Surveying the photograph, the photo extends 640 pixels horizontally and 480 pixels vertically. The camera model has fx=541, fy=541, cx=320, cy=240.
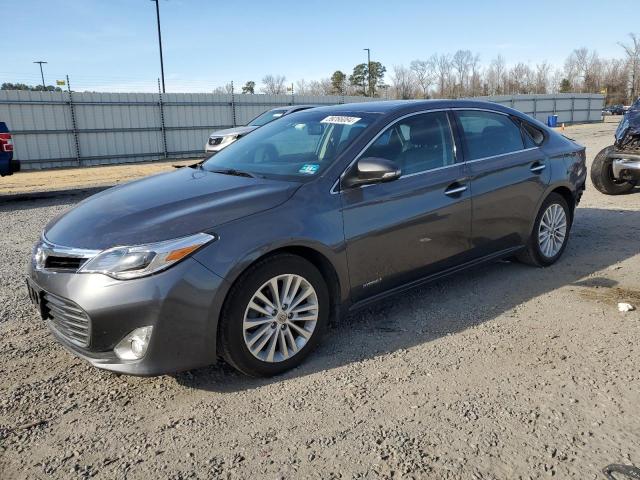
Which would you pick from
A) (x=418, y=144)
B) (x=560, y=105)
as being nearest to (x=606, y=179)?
(x=418, y=144)

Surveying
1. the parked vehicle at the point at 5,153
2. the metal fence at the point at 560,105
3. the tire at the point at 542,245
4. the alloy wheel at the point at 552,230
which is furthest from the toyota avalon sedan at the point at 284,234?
the metal fence at the point at 560,105

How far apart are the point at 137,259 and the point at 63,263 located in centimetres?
51

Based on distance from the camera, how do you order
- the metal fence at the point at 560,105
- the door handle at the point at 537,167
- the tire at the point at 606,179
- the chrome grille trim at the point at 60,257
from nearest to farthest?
the chrome grille trim at the point at 60,257
the door handle at the point at 537,167
the tire at the point at 606,179
the metal fence at the point at 560,105

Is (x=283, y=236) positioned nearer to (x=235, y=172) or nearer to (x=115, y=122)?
(x=235, y=172)

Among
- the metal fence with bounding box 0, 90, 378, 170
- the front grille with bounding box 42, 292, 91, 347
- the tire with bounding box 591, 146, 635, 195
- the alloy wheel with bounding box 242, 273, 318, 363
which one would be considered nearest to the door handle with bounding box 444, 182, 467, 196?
the alloy wheel with bounding box 242, 273, 318, 363

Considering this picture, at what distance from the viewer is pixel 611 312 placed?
4.12 metres

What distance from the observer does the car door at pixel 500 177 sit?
4.36 metres

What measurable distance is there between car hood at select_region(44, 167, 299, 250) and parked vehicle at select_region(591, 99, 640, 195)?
274 inches

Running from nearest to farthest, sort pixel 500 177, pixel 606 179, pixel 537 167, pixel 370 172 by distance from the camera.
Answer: pixel 370 172 < pixel 500 177 < pixel 537 167 < pixel 606 179

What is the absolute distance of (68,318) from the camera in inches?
116

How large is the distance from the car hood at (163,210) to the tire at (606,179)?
727 centimetres

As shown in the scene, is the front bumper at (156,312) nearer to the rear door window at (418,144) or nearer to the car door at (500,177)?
the rear door window at (418,144)

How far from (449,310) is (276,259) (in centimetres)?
172

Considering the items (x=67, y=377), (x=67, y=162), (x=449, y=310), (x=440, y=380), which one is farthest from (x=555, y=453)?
(x=67, y=162)
